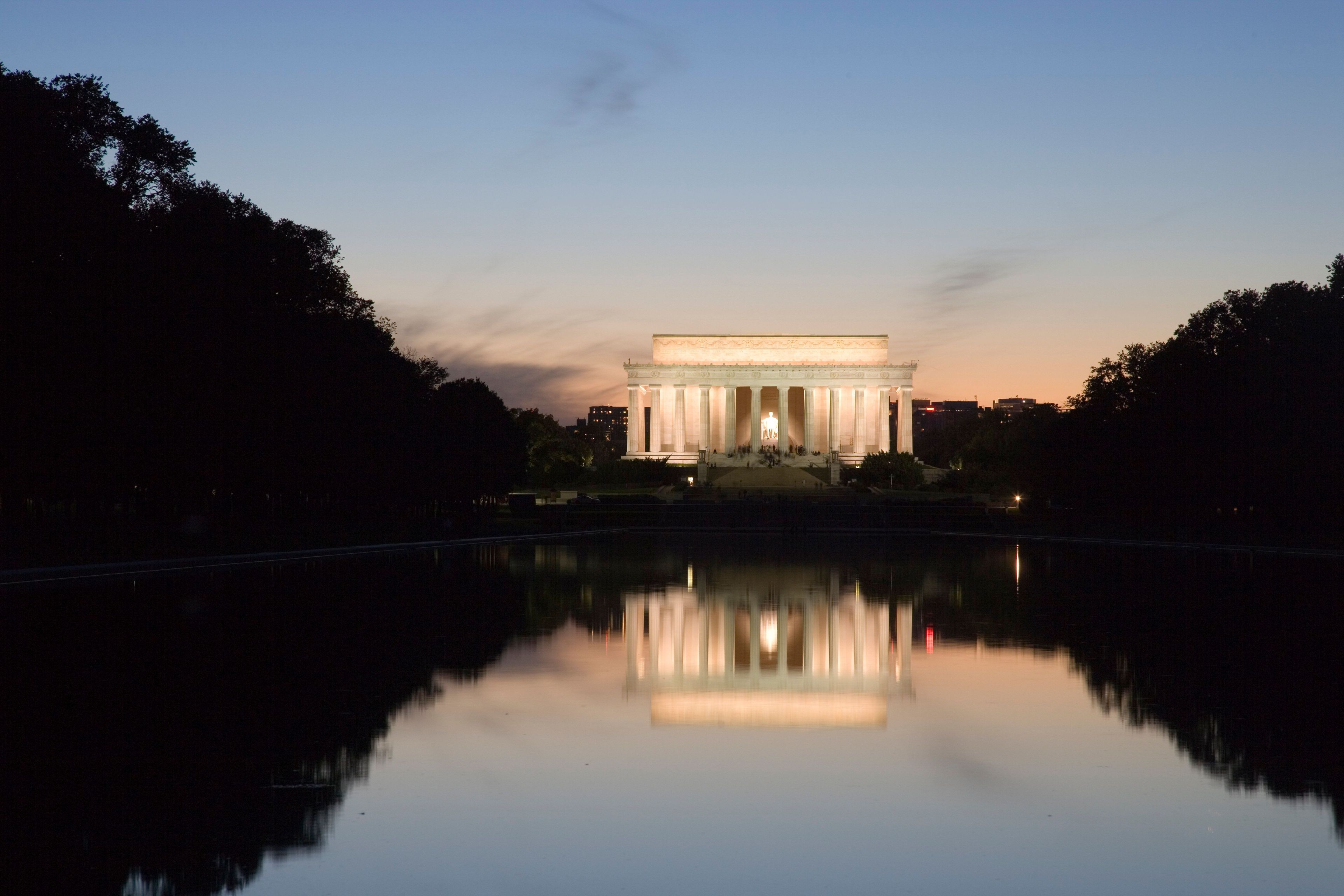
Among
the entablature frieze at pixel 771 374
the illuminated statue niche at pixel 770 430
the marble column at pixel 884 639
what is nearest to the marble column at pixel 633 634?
the marble column at pixel 884 639

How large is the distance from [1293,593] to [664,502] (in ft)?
172

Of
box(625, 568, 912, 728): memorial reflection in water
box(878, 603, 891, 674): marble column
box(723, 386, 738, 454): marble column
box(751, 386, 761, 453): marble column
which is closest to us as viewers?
box(625, 568, 912, 728): memorial reflection in water

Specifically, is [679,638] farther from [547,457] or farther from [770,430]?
[770,430]

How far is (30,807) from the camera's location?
28.0ft

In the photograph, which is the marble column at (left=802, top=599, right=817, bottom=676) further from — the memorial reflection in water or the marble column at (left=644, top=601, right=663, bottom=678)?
the marble column at (left=644, top=601, right=663, bottom=678)

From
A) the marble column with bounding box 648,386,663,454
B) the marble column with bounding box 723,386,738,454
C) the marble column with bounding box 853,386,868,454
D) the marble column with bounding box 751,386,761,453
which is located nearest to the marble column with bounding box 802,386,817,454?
the marble column with bounding box 853,386,868,454

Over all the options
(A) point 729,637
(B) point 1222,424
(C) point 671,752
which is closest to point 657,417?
(B) point 1222,424

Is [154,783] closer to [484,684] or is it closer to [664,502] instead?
[484,684]

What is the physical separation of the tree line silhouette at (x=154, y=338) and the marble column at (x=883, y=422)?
84996mm

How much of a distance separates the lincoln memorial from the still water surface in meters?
112

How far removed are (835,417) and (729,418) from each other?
10876mm

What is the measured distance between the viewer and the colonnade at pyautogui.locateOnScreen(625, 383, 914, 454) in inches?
5281

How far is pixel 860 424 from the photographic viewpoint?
135m

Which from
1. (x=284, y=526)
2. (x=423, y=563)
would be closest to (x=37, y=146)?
(x=423, y=563)
